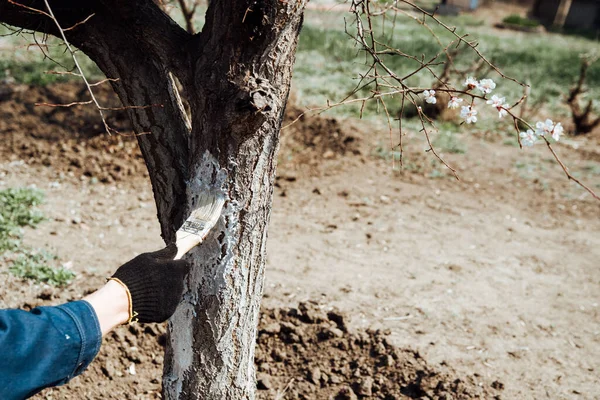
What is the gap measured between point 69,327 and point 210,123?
834 mm

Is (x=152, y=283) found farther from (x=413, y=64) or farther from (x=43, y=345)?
(x=413, y=64)

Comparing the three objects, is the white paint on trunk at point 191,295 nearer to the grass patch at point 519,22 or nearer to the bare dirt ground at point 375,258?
the bare dirt ground at point 375,258

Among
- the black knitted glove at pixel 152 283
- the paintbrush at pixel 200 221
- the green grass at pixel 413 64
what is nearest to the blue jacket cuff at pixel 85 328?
the black knitted glove at pixel 152 283

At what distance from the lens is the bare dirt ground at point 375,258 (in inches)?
122

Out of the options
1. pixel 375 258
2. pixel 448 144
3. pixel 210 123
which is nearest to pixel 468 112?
pixel 210 123

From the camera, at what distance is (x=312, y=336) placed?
3316 millimetres

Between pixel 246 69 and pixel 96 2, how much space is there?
25.5 inches

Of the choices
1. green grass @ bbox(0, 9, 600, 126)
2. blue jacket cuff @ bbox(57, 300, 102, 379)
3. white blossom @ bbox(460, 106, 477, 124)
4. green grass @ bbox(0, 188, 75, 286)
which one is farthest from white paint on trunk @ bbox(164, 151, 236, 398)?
green grass @ bbox(0, 9, 600, 126)

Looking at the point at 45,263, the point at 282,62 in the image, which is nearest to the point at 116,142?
the point at 45,263

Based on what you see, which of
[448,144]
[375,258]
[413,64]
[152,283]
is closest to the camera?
[152,283]

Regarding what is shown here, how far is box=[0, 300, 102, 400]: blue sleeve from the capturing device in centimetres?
136

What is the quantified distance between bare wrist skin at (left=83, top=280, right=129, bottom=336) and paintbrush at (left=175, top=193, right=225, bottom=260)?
0.32 m

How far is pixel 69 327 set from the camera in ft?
4.78

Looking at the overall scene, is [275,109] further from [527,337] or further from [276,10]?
[527,337]
